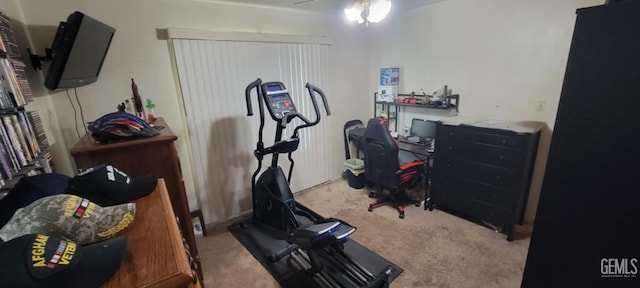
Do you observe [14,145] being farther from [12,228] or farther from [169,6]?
[169,6]

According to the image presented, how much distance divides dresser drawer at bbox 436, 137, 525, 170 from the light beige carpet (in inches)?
25.4

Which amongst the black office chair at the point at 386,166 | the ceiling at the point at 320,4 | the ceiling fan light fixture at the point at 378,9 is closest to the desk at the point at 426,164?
the black office chair at the point at 386,166

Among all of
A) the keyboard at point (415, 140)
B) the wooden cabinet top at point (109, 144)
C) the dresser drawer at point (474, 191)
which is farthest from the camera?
the keyboard at point (415, 140)

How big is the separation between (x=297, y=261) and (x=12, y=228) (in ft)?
5.60

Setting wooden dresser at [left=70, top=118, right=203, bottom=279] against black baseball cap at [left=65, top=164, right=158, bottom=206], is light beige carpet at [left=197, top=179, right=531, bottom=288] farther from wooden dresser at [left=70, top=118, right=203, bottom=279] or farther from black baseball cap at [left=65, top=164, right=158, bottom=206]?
black baseball cap at [left=65, top=164, right=158, bottom=206]

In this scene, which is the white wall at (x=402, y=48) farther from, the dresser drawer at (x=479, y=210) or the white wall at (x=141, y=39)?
the dresser drawer at (x=479, y=210)

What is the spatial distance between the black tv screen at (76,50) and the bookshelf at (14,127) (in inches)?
5.5

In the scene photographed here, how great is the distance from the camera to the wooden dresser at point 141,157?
1305 mm

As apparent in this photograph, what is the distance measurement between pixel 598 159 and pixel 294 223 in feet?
5.90

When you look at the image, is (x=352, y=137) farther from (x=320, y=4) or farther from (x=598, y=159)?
(x=598, y=159)

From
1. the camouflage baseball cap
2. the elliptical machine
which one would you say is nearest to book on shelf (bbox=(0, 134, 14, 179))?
the camouflage baseball cap

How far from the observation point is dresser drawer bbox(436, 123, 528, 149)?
2.07 meters

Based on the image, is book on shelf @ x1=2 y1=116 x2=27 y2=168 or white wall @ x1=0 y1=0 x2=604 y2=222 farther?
white wall @ x1=0 y1=0 x2=604 y2=222

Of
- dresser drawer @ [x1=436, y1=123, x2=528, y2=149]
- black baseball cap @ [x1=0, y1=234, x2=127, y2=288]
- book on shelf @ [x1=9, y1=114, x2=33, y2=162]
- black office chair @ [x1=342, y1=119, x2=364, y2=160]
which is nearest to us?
black baseball cap @ [x1=0, y1=234, x2=127, y2=288]
